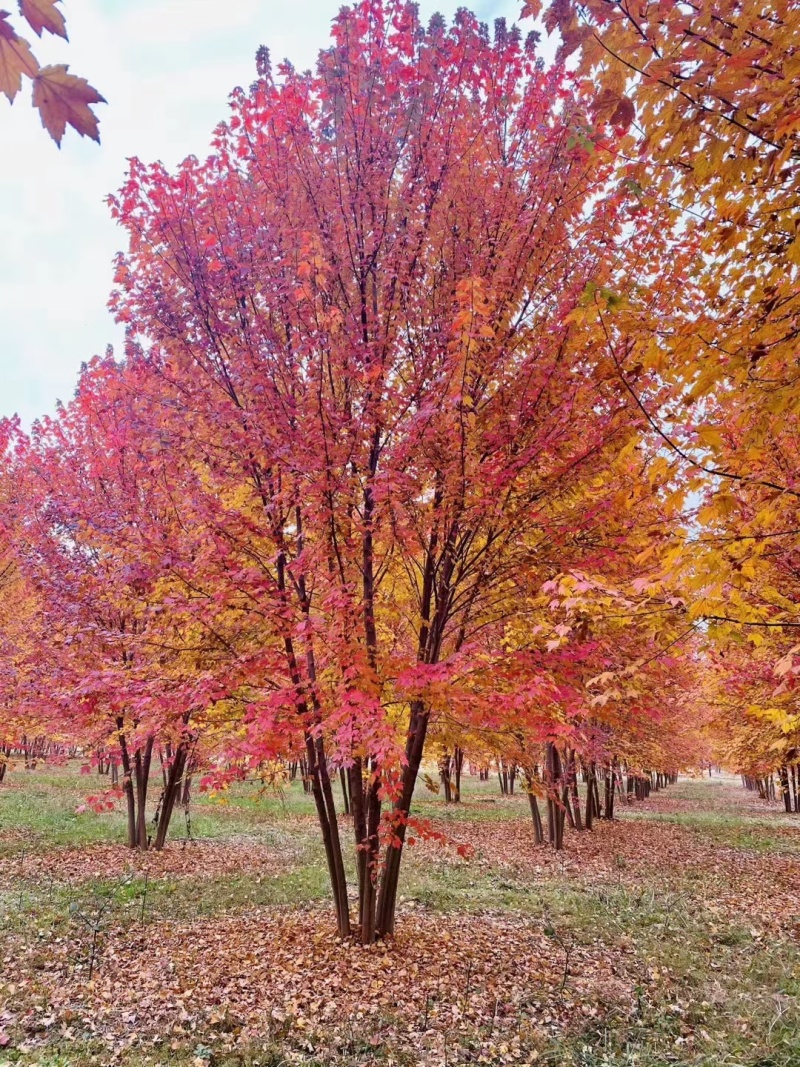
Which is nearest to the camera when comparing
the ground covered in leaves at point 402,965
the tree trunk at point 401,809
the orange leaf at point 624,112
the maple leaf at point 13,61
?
the maple leaf at point 13,61

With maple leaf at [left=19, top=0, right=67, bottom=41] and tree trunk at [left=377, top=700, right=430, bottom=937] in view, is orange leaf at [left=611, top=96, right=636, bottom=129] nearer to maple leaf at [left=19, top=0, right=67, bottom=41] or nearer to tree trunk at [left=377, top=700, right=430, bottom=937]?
maple leaf at [left=19, top=0, right=67, bottom=41]

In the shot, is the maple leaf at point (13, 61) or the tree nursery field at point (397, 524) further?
the tree nursery field at point (397, 524)

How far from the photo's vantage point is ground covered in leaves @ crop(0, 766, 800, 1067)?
4766 mm

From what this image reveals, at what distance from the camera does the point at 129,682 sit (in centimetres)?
587

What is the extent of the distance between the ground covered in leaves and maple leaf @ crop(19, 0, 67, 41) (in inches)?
239

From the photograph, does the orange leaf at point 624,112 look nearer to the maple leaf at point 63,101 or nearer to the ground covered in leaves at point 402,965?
the maple leaf at point 63,101

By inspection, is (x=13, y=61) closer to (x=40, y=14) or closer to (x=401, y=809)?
(x=40, y=14)

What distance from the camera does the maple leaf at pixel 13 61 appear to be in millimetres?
1416

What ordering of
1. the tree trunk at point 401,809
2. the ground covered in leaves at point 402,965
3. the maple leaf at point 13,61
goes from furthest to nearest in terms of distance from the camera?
1. the tree trunk at point 401,809
2. the ground covered in leaves at point 402,965
3. the maple leaf at point 13,61

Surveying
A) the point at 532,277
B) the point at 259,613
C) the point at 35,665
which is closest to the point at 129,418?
the point at 259,613

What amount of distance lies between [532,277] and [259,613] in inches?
172

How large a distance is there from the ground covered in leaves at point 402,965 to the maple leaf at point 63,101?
5.85 m

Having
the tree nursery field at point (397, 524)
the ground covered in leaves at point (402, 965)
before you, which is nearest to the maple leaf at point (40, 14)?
the tree nursery field at point (397, 524)

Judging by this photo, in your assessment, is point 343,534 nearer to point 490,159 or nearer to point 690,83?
point 490,159
